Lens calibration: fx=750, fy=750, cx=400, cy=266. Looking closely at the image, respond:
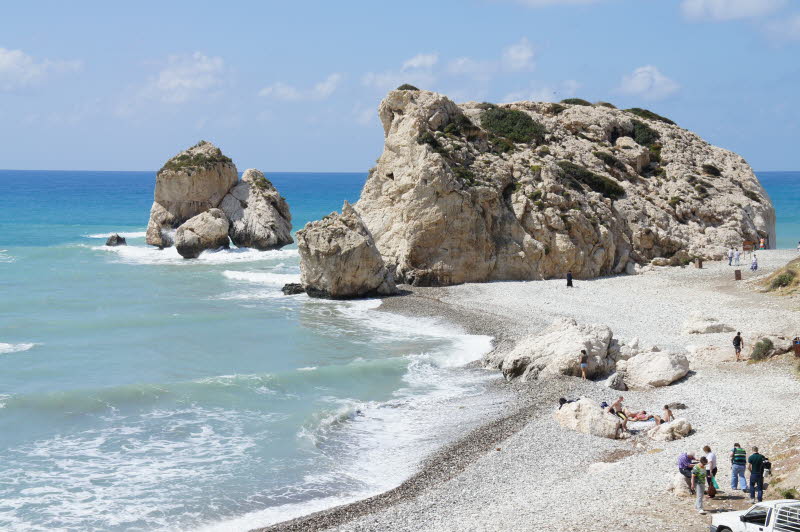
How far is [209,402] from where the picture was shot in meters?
25.0

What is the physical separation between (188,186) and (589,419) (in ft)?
165

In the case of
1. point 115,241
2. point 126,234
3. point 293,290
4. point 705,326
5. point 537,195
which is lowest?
point 293,290

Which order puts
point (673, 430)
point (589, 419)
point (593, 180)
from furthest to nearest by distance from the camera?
point (593, 180), point (589, 419), point (673, 430)

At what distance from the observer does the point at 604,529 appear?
44.8 ft

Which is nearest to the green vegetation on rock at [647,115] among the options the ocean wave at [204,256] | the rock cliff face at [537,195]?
the rock cliff face at [537,195]

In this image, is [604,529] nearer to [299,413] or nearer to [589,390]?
[589,390]

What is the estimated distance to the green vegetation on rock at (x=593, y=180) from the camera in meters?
49.0

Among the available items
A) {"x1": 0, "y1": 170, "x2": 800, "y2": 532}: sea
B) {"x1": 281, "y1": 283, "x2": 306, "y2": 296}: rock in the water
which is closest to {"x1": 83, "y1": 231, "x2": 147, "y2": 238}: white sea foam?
{"x1": 0, "y1": 170, "x2": 800, "y2": 532}: sea

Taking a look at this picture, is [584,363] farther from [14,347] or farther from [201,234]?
[201,234]

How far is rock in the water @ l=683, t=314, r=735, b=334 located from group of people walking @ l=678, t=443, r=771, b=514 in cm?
1513

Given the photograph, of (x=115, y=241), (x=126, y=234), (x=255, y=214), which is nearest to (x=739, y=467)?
(x=255, y=214)

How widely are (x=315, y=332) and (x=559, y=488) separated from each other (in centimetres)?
1975

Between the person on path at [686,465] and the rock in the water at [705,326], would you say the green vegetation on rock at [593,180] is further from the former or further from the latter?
the person on path at [686,465]

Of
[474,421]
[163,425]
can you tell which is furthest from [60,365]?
[474,421]
